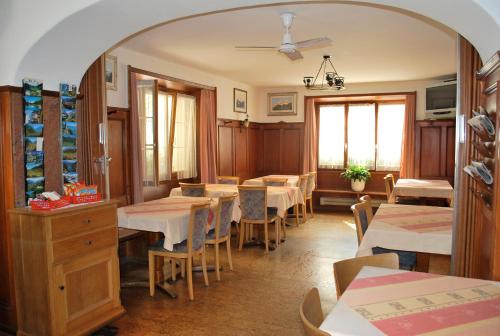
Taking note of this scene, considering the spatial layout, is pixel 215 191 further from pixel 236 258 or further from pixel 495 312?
pixel 495 312

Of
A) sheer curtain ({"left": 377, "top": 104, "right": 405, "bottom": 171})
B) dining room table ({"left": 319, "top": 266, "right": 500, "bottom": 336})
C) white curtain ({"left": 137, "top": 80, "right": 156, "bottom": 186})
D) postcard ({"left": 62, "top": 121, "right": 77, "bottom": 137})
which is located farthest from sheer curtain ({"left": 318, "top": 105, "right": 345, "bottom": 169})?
dining room table ({"left": 319, "top": 266, "right": 500, "bottom": 336})

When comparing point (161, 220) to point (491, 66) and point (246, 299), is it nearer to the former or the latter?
point (246, 299)

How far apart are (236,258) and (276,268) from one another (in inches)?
24.7

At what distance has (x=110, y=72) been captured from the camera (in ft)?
16.2

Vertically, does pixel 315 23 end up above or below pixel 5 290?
above

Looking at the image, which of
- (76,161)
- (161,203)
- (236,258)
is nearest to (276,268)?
(236,258)

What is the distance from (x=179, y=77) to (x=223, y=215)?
112 inches

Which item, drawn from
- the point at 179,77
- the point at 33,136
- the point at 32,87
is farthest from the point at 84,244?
the point at 179,77

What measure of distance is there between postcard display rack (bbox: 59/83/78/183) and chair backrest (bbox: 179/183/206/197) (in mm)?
2232

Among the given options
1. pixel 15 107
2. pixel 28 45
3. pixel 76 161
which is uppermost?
pixel 28 45

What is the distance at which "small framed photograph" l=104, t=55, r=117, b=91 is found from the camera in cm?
489

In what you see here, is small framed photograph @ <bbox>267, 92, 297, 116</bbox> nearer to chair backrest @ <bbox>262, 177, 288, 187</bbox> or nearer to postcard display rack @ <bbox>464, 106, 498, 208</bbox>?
chair backrest @ <bbox>262, 177, 288, 187</bbox>

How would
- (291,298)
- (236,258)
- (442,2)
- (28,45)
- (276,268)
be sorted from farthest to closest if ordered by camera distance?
(236,258), (276,268), (291,298), (28,45), (442,2)

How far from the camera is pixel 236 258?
5.05 m
